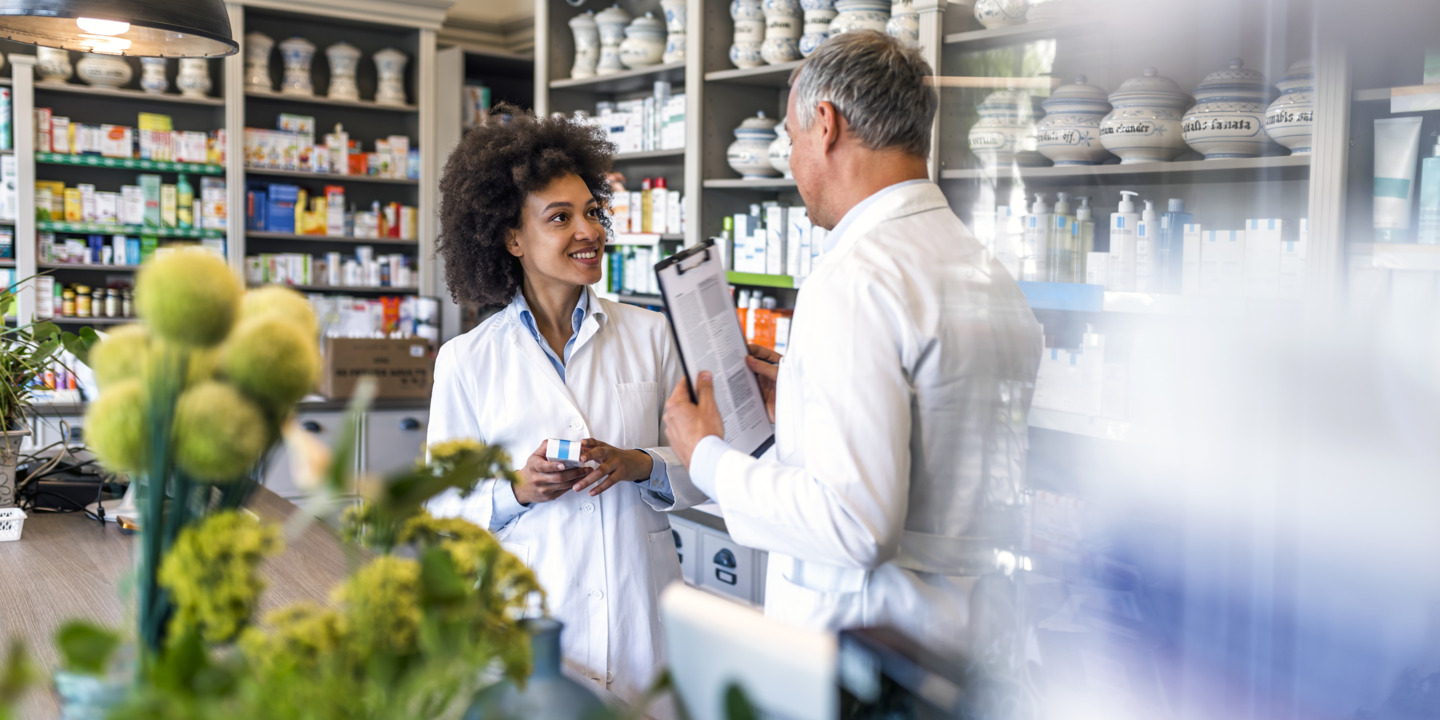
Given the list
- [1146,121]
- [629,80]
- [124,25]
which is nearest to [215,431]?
[124,25]

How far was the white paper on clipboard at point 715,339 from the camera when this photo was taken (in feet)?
4.98

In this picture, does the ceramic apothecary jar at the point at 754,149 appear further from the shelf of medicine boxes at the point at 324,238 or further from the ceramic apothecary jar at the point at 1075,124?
the shelf of medicine boxes at the point at 324,238

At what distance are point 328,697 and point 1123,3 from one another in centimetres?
217

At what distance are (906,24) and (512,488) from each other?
75.9 inches

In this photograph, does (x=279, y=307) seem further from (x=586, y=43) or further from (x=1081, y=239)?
(x=586, y=43)

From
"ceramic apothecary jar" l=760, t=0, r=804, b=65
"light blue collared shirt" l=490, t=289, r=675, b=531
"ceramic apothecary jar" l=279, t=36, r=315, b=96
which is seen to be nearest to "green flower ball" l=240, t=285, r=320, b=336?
"light blue collared shirt" l=490, t=289, r=675, b=531

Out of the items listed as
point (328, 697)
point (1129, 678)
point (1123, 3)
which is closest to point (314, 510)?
point (328, 697)

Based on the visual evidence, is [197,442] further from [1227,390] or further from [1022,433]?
[1227,390]

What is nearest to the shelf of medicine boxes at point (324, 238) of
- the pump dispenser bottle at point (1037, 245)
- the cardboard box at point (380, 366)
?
the cardboard box at point (380, 366)

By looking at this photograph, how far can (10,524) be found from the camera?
6.75 ft

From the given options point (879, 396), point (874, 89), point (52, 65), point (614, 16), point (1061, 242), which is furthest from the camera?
point (52, 65)

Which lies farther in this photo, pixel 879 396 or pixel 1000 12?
pixel 1000 12

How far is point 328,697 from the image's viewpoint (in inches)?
22.6

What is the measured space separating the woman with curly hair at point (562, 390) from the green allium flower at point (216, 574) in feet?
3.59
